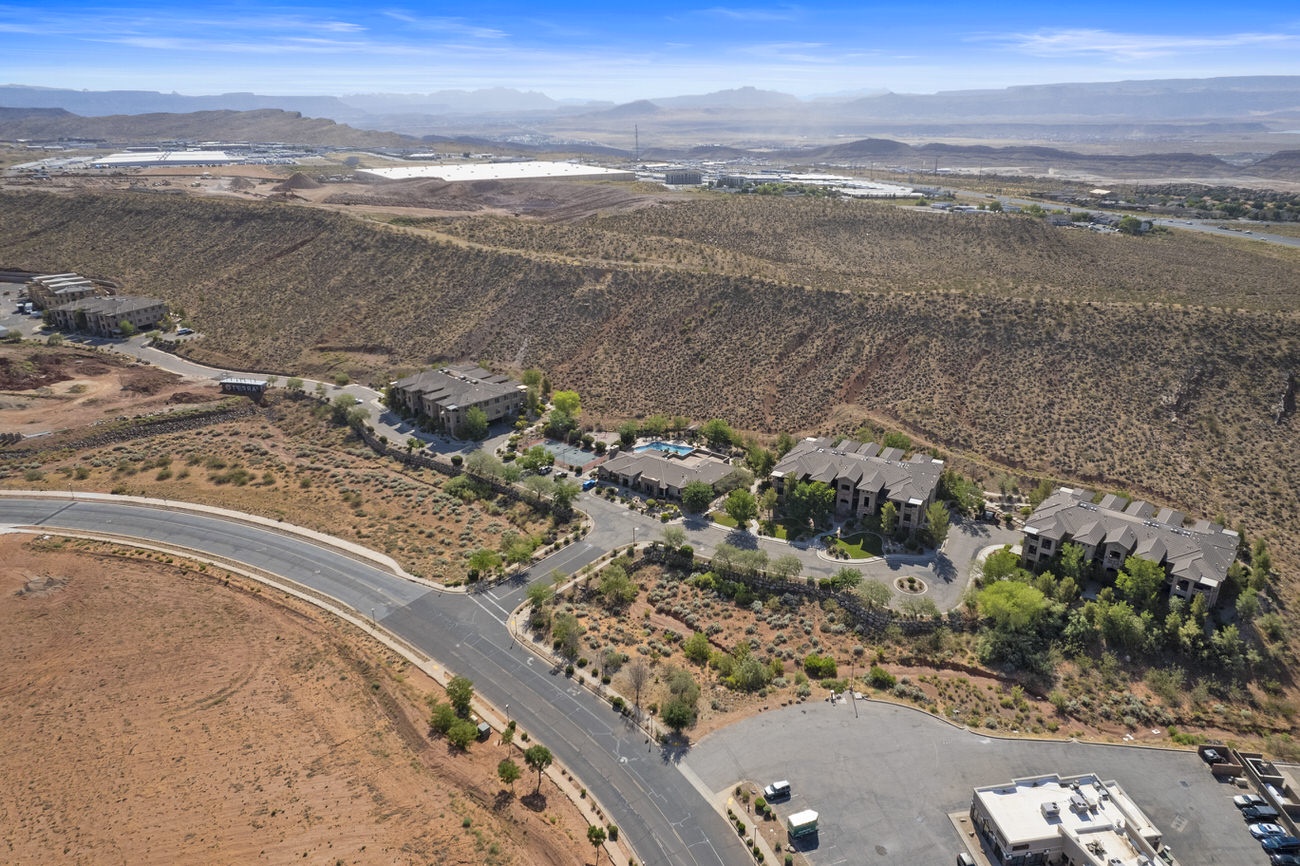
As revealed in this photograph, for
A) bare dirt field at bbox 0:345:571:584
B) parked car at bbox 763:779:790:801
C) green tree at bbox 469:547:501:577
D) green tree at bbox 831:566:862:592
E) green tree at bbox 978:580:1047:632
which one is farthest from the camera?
bare dirt field at bbox 0:345:571:584

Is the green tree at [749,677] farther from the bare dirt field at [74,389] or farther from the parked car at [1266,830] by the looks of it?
the bare dirt field at [74,389]

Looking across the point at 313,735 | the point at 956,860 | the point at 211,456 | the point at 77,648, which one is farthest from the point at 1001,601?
the point at 211,456

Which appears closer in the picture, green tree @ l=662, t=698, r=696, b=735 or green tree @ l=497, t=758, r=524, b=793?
green tree @ l=497, t=758, r=524, b=793

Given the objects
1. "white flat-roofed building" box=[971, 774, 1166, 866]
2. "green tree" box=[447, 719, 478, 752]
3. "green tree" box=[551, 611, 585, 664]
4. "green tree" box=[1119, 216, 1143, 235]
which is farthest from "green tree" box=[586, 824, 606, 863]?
"green tree" box=[1119, 216, 1143, 235]

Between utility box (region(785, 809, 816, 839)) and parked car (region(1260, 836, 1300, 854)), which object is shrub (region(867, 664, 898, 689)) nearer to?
utility box (region(785, 809, 816, 839))

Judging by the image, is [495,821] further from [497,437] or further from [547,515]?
[497,437]

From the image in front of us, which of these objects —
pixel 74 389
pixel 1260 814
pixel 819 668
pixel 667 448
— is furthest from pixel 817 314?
pixel 74 389

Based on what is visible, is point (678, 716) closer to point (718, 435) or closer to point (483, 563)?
point (483, 563)

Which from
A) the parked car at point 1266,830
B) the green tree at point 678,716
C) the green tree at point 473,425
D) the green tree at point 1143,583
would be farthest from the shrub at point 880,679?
the green tree at point 473,425
